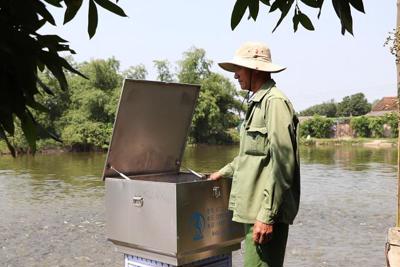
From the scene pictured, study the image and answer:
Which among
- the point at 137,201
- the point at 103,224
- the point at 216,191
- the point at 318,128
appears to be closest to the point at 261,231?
the point at 216,191

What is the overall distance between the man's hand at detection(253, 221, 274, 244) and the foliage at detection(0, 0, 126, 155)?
176 cm

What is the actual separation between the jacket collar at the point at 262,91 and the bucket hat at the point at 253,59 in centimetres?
8

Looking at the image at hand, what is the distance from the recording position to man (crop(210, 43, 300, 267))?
121 inches

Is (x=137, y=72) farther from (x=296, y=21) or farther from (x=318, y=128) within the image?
(x=296, y=21)

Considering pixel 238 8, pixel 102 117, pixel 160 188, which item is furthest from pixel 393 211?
pixel 102 117

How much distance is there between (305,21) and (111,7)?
103cm

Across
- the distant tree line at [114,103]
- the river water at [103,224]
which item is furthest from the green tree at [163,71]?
the river water at [103,224]

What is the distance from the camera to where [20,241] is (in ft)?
30.2

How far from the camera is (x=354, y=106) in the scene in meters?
114

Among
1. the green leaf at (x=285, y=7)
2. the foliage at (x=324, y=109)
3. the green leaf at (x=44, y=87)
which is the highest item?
the foliage at (x=324, y=109)

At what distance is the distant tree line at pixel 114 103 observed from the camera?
5053 centimetres

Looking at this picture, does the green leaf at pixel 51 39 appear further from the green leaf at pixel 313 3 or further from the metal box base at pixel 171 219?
the metal box base at pixel 171 219

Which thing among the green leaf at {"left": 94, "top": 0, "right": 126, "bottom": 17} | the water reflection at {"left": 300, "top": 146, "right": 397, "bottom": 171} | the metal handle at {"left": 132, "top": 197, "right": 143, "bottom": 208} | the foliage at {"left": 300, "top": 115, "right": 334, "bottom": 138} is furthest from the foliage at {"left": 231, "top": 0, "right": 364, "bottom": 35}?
the foliage at {"left": 300, "top": 115, "right": 334, "bottom": 138}

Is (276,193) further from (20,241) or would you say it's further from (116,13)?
(20,241)
